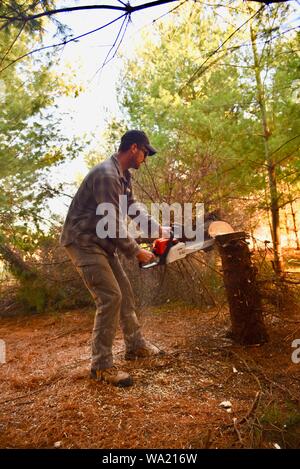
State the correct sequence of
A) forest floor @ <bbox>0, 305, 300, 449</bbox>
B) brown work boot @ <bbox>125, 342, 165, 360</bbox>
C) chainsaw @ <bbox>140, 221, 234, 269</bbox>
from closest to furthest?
1. forest floor @ <bbox>0, 305, 300, 449</bbox>
2. chainsaw @ <bbox>140, 221, 234, 269</bbox>
3. brown work boot @ <bbox>125, 342, 165, 360</bbox>

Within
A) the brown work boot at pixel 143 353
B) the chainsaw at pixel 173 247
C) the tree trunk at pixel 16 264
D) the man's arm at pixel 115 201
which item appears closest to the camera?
the man's arm at pixel 115 201

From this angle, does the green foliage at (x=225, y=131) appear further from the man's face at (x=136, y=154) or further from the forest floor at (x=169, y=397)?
the forest floor at (x=169, y=397)

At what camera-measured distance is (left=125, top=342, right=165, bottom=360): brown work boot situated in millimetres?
3383

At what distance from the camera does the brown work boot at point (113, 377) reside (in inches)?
110

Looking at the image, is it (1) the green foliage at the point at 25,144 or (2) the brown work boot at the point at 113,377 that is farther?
(1) the green foliage at the point at 25,144

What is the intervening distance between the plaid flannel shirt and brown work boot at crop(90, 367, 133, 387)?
0.98 m

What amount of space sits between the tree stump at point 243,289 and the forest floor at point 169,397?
0.15 m

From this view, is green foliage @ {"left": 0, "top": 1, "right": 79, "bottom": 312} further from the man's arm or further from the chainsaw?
the chainsaw

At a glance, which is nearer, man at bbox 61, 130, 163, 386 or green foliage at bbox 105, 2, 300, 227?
man at bbox 61, 130, 163, 386

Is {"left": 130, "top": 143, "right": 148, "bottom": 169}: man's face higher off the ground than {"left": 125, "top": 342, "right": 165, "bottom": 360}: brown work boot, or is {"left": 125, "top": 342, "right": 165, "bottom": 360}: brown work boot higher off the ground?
{"left": 130, "top": 143, "right": 148, "bottom": 169}: man's face

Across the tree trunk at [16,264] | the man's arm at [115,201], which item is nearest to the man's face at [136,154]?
the man's arm at [115,201]

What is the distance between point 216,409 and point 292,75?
4.25 metres

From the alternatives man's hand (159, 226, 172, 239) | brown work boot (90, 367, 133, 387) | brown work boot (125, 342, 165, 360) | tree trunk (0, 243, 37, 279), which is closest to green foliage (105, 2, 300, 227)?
man's hand (159, 226, 172, 239)
